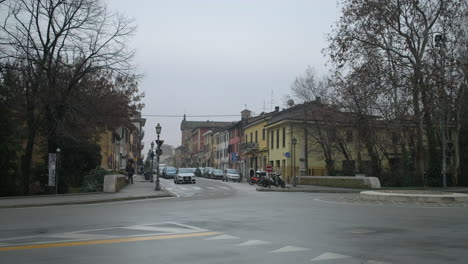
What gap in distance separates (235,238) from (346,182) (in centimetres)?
2764

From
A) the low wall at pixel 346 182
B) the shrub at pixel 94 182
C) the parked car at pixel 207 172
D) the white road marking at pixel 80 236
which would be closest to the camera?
the white road marking at pixel 80 236

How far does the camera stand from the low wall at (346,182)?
34344 mm

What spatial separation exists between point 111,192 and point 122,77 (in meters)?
6.65

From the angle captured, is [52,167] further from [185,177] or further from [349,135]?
[349,135]

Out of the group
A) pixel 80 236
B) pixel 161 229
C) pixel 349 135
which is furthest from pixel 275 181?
pixel 80 236

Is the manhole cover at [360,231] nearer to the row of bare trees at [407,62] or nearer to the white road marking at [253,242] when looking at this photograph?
the white road marking at [253,242]

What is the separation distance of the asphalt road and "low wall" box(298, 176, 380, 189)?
18326 mm

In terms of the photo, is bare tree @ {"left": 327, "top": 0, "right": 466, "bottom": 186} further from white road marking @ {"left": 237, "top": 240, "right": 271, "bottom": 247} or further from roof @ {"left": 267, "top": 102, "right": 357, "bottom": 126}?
white road marking @ {"left": 237, "top": 240, "right": 271, "bottom": 247}

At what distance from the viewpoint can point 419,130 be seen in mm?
36125

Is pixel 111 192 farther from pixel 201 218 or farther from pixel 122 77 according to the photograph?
pixel 201 218

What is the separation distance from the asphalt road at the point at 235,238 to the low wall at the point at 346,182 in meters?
18.3

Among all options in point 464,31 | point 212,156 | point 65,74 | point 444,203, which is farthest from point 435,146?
point 212,156

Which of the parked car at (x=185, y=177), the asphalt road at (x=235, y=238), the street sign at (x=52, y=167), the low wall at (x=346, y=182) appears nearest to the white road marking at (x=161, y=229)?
the asphalt road at (x=235, y=238)

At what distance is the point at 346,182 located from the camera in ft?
120
